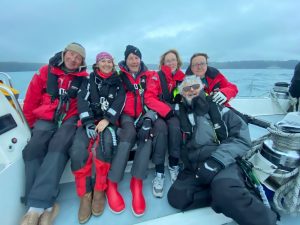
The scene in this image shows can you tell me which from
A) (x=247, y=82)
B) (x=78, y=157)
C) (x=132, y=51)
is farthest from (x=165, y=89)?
(x=247, y=82)

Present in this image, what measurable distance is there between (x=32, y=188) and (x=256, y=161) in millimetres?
1681

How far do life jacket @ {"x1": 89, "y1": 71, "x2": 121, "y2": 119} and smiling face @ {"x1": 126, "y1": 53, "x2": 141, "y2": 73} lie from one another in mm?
221

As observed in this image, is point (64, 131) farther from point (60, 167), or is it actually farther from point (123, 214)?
point (123, 214)

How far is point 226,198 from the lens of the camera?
1.38 m

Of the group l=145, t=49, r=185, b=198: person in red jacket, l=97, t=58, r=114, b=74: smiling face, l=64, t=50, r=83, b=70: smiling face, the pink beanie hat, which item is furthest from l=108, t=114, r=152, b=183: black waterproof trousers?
l=64, t=50, r=83, b=70: smiling face

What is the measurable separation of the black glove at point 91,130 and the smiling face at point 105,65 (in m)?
0.59

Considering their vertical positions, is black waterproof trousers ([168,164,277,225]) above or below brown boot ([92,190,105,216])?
above

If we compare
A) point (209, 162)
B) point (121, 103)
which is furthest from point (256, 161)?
point (121, 103)

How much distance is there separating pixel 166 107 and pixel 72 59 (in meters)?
1.06

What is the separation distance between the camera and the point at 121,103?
82.4 inches

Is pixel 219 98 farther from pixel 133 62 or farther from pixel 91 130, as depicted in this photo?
pixel 91 130

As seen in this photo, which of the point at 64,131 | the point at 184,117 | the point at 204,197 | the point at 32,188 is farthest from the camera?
the point at 184,117

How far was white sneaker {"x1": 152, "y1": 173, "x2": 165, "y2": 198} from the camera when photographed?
1.76m

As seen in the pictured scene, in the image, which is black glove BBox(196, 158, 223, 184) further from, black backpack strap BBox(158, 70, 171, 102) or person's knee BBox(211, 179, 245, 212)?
black backpack strap BBox(158, 70, 171, 102)
